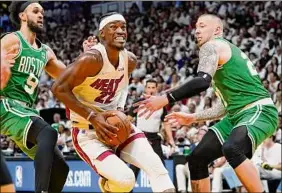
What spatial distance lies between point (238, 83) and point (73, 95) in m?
1.71

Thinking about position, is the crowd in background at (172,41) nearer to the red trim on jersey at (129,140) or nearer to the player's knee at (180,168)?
the player's knee at (180,168)

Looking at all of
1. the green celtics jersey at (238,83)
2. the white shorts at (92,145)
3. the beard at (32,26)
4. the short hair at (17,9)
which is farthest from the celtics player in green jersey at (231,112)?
the short hair at (17,9)

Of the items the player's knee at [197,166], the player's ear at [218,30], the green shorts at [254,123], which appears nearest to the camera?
the green shorts at [254,123]

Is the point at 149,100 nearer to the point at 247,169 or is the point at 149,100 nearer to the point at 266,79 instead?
the point at 247,169

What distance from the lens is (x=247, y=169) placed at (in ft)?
20.9

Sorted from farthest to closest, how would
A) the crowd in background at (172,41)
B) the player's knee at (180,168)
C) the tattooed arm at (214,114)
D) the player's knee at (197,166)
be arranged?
1. the crowd in background at (172,41)
2. the player's knee at (180,168)
3. the tattooed arm at (214,114)
4. the player's knee at (197,166)

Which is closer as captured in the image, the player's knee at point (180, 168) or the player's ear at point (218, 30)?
the player's ear at point (218, 30)

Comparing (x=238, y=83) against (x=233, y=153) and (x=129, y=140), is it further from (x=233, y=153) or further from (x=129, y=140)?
(x=129, y=140)

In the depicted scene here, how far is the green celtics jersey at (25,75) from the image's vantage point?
263 inches

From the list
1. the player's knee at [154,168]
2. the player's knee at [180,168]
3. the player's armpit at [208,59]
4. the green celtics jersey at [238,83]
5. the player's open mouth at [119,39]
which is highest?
the player's open mouth at [119,39]

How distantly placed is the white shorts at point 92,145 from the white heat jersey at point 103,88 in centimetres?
9

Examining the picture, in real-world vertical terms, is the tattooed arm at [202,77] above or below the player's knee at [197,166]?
above

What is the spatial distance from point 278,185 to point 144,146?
20.6ft

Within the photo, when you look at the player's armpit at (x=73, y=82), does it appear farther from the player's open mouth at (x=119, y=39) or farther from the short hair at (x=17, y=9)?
the short hair at (x=17, y=9)
